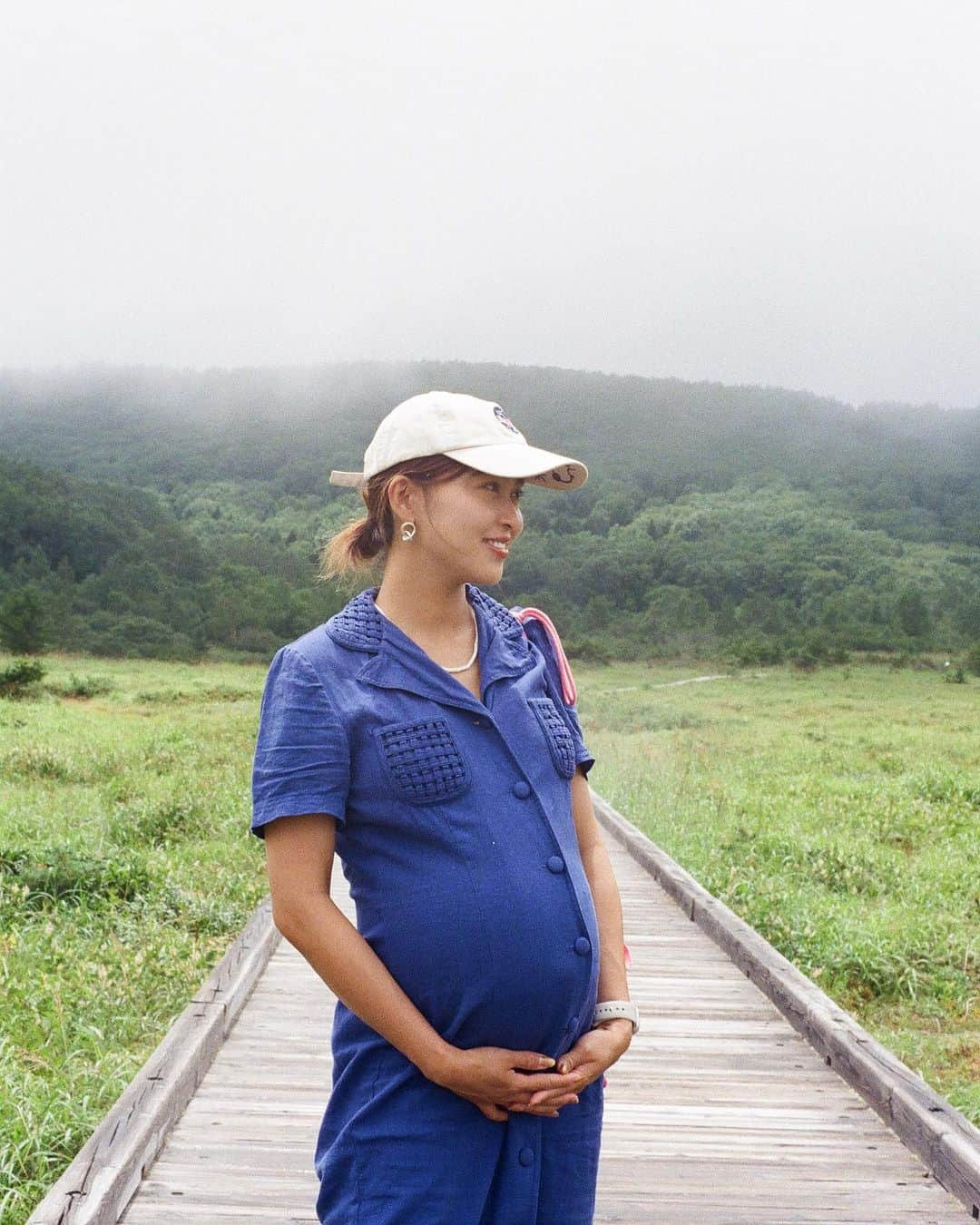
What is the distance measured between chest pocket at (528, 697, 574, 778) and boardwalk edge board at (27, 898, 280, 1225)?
162 centimetres

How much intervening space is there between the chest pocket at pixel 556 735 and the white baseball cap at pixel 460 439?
289mm

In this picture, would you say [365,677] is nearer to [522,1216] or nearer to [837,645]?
[522,1216]

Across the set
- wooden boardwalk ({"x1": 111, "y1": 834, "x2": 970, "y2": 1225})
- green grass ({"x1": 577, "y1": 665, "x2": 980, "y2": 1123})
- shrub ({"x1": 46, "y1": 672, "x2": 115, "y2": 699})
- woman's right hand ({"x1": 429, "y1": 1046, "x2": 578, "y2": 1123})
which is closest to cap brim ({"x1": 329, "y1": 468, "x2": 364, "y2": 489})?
woman's right hand ({"x1": 429, "y1": 1046, "x2": 578, "y2": 1123})

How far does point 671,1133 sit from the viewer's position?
328 centimetres

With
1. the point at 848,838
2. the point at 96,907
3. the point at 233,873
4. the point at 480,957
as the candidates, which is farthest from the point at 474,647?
the point at 848,838

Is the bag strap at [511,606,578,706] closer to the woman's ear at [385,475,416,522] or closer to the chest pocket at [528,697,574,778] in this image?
the chest pocket at [528,697,574,778]

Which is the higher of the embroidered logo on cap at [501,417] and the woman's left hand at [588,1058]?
the embroidered logo on cap at [501,417]

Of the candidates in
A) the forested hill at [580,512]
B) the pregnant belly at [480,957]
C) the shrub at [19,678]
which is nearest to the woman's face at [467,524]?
the pregnant belly at [480,957]

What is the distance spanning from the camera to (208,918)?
21.3ft

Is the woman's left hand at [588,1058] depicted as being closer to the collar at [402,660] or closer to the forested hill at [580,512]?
the collar at [402,660]

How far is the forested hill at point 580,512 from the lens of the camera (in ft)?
142

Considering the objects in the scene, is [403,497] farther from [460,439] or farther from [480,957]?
[480,957]

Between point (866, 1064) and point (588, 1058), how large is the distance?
232 centimetres

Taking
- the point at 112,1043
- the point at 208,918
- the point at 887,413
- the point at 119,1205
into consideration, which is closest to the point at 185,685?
the point at 208,918
